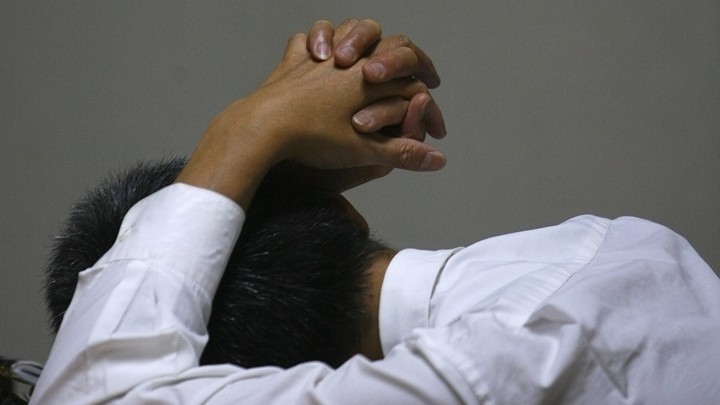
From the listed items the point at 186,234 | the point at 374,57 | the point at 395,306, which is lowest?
the point at 395,306

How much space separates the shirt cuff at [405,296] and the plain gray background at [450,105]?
0.91 meters

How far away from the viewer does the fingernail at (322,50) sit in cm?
85

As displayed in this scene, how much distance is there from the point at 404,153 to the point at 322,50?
13 centimetres

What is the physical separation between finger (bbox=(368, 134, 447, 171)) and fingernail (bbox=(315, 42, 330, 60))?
9 cm

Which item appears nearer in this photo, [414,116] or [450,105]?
[414,116]

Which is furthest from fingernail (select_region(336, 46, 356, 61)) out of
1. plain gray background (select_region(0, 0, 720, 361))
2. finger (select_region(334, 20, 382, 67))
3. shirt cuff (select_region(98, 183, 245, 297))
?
plain gray background (select_region(0, 0, 720, 361))

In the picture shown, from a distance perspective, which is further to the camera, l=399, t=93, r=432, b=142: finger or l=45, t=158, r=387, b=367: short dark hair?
l=399, t=93, r=432, b=142: finger

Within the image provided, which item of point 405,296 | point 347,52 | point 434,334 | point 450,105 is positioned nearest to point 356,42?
point 347,52

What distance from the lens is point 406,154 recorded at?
2.80ft

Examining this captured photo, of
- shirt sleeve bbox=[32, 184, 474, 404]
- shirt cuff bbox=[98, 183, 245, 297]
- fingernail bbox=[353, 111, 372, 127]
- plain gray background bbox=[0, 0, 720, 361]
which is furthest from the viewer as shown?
plain gray background bbox=[0, 0, 720, 361]

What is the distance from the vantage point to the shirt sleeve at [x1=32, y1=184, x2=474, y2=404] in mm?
567

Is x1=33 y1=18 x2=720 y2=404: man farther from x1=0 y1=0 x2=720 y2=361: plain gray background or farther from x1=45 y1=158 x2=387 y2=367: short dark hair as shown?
x1=0 y1=0 x2=720 y2=361: plain gray background

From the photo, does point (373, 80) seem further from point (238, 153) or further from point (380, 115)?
point (238, 153)

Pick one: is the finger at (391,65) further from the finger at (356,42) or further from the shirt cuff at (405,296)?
the shirt cuff at (405,296)
